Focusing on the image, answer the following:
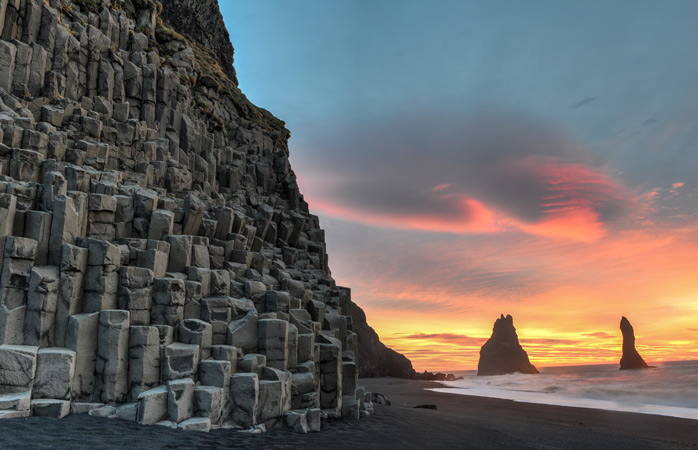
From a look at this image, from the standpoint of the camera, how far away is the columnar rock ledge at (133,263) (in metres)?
13.1

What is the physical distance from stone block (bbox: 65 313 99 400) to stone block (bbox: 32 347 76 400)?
0.33m

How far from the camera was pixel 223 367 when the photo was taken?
14.4 metres

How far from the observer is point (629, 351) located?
127 metres

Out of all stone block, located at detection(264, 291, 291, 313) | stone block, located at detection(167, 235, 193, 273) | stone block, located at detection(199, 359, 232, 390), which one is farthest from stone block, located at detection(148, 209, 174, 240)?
stone block, located at detection(199, 359, 232, 390)

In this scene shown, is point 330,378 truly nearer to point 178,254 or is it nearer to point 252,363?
point 252,363

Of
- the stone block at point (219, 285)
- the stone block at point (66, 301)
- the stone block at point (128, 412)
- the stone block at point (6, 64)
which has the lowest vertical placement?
the stone block at point (128, 412)

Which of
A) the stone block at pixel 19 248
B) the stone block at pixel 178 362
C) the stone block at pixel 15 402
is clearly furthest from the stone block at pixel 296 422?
the stone block at pixel 19 248

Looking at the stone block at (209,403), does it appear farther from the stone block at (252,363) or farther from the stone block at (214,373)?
the stone block at (252,363)

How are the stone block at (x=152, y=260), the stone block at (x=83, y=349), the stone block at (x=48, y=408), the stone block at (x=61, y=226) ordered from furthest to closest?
the stone block at (x=152, y=260) → the stone block at (x=61, y=226) → the stone block at (x=83, y=349) → the stone block at (x=48, y=408)

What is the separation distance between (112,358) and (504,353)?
144 metres

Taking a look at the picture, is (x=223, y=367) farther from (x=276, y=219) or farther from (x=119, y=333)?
(x=276, y=219)

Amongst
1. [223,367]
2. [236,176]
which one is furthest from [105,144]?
[223,367]

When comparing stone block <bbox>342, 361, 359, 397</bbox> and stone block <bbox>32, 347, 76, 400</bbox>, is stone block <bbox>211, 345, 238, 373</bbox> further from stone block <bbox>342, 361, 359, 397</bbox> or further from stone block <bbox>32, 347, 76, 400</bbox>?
stone block <bbox>342, 361, 359, 397</bbox>

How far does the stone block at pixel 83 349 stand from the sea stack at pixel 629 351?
475ft
